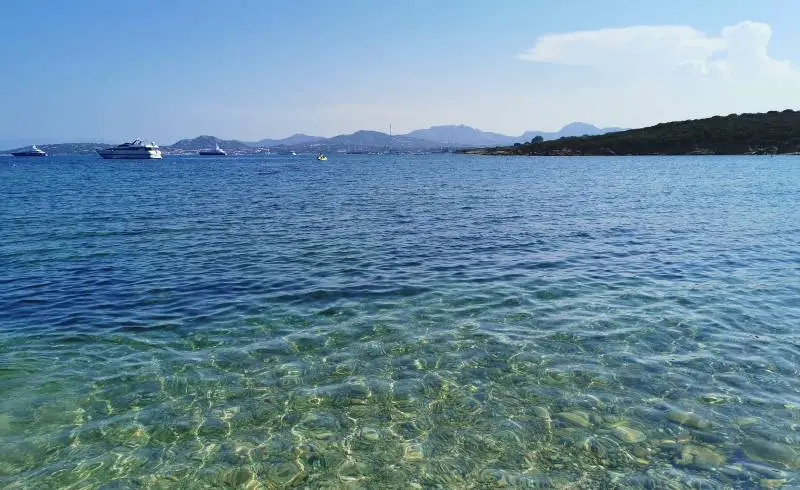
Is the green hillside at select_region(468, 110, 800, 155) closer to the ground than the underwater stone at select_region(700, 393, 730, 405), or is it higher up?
higher up

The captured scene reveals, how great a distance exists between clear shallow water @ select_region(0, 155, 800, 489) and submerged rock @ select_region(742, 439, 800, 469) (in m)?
0.04

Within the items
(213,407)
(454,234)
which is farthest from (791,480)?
(454,234)

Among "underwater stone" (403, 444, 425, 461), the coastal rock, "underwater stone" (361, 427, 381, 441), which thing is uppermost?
the coastal rock

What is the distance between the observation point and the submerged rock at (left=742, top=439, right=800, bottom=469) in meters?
9.02

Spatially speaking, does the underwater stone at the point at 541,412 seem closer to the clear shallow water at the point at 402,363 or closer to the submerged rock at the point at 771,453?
the clear shallow water at the point at 402,363

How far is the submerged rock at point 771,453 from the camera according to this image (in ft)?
29.6

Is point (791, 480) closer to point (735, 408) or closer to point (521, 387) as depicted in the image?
point (735, 408)

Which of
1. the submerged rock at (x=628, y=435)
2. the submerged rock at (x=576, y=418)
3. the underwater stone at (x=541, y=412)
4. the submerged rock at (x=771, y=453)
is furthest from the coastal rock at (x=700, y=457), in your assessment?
the underwater stone at (x=541, y=412)

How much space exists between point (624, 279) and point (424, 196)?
137 feet

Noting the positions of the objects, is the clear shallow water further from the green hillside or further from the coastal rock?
the green hillside

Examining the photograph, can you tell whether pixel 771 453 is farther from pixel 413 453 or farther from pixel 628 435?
pixel 413 453

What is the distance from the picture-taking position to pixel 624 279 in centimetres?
2169

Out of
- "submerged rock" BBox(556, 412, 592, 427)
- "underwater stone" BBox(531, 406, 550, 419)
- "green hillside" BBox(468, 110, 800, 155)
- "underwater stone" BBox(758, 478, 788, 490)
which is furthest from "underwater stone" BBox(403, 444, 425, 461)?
"green hillside" BBox(468, 110, 800, 155)

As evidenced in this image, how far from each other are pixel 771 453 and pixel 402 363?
338 inches
